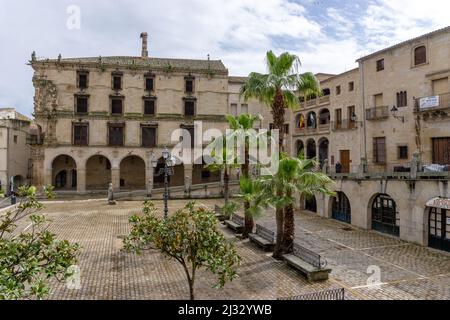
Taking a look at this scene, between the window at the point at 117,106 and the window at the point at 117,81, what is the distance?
4.92ft

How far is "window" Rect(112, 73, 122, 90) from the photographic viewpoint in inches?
1635

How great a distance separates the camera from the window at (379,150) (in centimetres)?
2777

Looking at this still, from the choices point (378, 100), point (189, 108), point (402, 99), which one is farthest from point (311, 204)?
point (189, 108)

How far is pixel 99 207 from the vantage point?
31453 millimetres

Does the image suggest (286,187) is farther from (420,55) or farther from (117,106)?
(117,106)

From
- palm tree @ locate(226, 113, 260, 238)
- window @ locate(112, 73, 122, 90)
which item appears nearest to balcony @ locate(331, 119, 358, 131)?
palm tree @ locate(226, 113, 260, 238)

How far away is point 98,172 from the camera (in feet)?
144

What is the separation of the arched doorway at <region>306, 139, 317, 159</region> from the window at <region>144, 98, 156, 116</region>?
66.8ft

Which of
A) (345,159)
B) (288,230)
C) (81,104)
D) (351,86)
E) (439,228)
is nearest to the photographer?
(288,230)

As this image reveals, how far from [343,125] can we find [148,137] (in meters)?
23.5

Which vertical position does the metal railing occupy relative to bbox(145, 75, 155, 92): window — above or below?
below

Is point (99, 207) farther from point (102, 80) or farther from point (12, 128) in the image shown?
point (12, 128)

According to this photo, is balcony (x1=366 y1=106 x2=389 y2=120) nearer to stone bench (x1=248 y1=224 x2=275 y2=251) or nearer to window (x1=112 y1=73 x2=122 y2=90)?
stone bench (x1=248 y1=224 x2=275 y2=251)

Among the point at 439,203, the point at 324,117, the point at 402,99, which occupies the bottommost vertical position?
the point at 439,203
